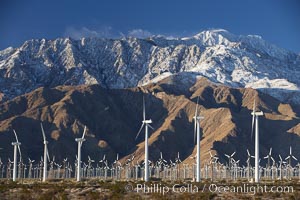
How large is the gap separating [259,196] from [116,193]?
15852mm

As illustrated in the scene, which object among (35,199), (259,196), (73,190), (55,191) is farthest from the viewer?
(73,190)

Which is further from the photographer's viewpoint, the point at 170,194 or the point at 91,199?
the point at 170,194

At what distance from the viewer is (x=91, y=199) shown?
2394 inches

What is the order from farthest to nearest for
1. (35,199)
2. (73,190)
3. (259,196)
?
(73,190)
(259,196)
(35,199)

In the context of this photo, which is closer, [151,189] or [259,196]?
[259,196]

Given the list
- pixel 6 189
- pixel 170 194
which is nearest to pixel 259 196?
pixel 170 194

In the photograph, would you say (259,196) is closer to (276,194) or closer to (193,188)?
(276,194)

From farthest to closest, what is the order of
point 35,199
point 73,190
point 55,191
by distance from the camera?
point 73,190
point 55,191
point 35,199

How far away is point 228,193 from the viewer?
68.1m

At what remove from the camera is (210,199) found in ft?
201

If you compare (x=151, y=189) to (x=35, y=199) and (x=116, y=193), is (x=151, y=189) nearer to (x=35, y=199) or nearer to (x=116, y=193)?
(x=116, y=193)

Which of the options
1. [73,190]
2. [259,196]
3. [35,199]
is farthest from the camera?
[73,190]

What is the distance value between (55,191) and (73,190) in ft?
15.9

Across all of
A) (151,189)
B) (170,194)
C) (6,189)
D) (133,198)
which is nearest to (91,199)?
(133,198)
